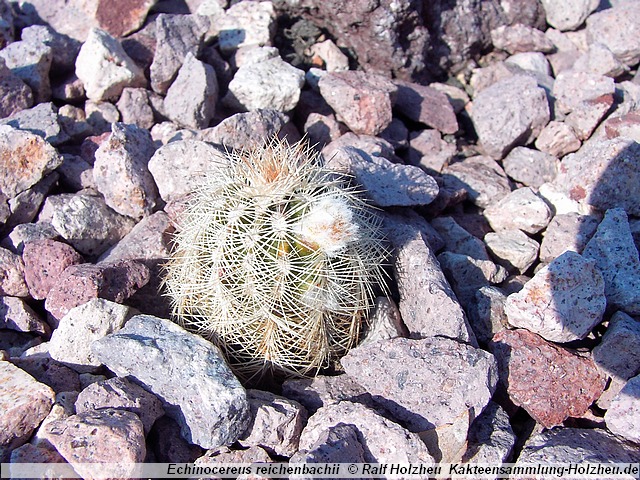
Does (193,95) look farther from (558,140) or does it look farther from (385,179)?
(558,140)

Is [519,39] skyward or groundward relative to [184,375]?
skyward

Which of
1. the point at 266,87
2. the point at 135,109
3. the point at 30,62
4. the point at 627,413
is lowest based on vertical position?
the point at 627,413

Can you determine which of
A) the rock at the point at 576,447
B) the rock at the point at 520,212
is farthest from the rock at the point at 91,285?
the rock at the point at 520,212

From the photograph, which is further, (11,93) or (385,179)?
(11,93)

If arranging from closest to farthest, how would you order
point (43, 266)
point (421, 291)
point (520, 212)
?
point (421, 291) < point (43, 266) < point (520, 212)

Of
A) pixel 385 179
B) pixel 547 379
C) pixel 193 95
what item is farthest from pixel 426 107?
pixel 547 379

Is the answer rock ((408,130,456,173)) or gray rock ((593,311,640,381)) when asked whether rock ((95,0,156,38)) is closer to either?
rock ((408,130,456,173))
